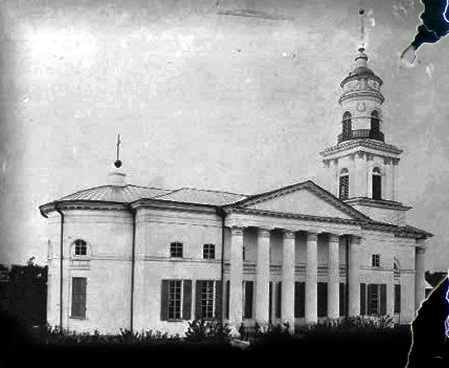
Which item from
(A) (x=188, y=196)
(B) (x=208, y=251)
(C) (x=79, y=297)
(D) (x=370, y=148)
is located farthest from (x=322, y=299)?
(C) (x=79, y=297)

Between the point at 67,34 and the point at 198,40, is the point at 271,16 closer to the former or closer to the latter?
the point at 198,40

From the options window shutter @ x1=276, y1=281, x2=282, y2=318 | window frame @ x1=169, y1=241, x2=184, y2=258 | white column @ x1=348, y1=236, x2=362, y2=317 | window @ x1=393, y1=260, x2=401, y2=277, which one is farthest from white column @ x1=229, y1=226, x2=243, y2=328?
window @ x1=393, y1=260, x2=401, y2=277

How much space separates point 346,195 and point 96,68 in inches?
121

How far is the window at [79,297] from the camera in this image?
641 cm

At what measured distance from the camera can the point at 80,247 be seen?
644 cm

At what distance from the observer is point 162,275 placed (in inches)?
257

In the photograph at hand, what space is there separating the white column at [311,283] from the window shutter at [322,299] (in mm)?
63

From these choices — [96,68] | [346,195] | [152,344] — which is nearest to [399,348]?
[346,195]

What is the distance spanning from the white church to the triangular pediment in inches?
0.5

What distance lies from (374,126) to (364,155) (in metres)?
0.34

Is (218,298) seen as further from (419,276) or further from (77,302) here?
(419,276)

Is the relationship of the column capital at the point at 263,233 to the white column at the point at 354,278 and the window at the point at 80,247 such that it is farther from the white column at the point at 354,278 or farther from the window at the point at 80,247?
the window at the point at 80,247

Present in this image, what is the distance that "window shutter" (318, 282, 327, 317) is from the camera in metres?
6.98

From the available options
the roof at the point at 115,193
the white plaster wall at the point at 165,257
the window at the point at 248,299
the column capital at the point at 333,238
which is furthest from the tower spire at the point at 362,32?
the window at the point at 248,299
